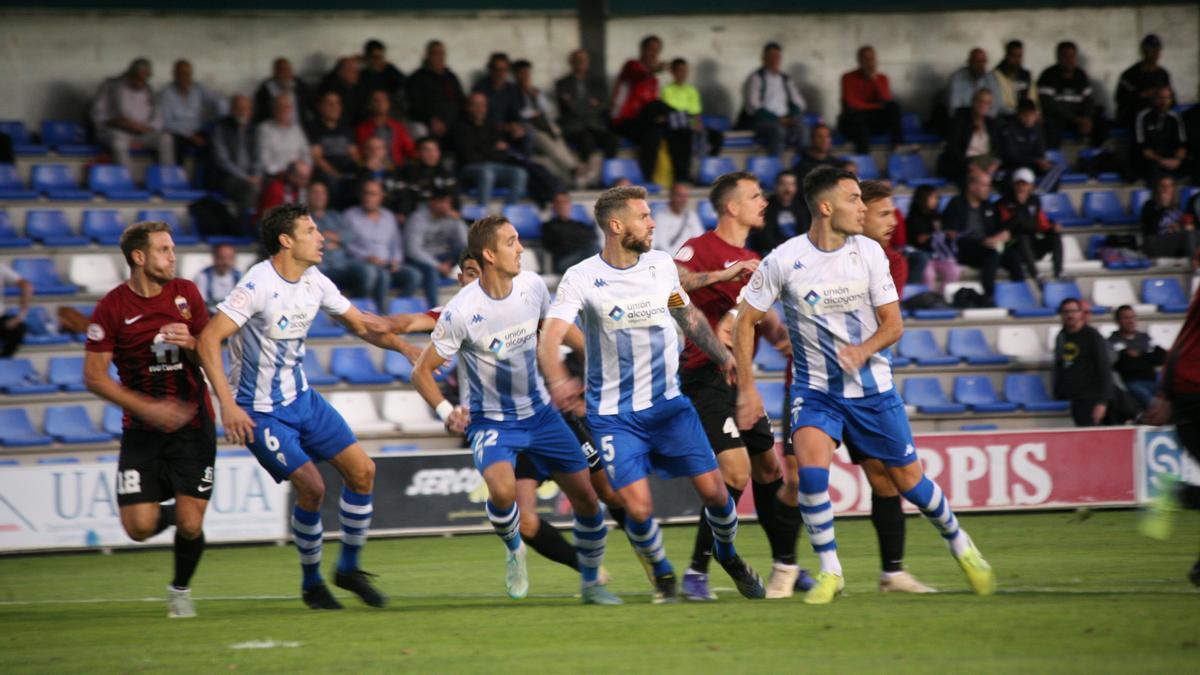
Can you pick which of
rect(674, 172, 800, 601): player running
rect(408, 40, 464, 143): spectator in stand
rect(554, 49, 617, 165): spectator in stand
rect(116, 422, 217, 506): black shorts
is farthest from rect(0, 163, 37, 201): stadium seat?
rect(674, 172, 800, 601): player running

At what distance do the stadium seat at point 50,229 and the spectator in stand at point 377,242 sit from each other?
11.1ft

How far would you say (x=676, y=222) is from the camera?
17.7 m

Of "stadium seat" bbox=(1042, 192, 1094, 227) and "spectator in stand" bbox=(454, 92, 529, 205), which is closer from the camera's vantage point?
"spectator in stand" bbox=(454, 92, 529, 205)

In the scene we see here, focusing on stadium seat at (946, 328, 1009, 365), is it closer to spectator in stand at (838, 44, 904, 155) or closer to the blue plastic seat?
the blue plastic seat

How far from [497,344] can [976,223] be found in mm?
11652

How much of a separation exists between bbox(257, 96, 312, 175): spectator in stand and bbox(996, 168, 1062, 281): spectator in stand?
9.07 metres

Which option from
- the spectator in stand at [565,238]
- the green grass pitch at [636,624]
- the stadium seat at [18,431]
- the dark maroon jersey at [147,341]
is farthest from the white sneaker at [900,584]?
the stadium seat at [18,431]

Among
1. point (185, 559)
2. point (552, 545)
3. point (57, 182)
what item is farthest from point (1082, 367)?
point (57, 182)

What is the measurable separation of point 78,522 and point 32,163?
6.54m

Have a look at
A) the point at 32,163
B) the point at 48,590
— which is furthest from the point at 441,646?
the point at 32,163

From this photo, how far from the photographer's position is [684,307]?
8.12m

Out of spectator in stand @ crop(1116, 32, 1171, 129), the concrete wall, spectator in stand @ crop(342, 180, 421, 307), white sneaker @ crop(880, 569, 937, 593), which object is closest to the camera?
white sneaker @ crop(880, 569, 937, 593)

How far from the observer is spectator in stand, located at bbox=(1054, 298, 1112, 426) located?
16.2 meters

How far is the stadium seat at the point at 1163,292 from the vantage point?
18.6 m
